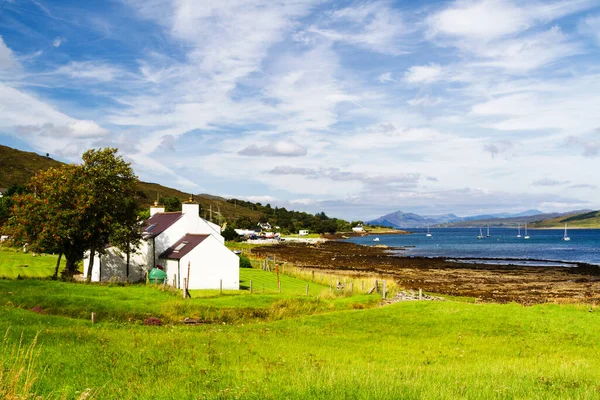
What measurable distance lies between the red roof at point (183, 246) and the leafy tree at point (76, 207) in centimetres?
512

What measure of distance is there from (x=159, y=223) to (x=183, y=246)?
320 inches

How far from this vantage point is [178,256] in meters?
48.2

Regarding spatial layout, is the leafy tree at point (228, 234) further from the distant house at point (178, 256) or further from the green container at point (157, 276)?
the green container at point (157, 276)

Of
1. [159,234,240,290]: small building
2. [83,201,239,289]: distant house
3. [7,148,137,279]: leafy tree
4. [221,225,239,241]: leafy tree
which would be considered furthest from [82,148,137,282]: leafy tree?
[221,225,239,241]: leafy tree

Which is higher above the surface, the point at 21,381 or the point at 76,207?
the point at 76,207

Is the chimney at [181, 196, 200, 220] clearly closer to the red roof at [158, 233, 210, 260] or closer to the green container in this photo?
the red roof at [158, 233, 210, 260]

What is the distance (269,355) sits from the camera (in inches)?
736

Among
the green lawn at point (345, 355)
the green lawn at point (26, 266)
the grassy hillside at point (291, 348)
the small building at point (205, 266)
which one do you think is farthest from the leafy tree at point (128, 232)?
the green lawn at point (345, 355)

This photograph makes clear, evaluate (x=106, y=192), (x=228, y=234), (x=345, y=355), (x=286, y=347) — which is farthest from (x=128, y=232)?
(x=228, y=234)

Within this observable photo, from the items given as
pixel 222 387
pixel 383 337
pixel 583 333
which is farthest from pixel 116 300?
pixel 583 333

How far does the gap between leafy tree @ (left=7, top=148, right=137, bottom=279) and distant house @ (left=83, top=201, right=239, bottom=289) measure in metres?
3.73

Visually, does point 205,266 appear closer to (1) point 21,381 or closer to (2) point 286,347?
(2) point 286,347

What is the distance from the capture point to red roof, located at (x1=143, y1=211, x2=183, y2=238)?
5359 cm

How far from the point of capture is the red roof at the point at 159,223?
5359 centimetres
